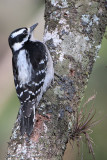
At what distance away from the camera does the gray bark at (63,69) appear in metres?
3.39

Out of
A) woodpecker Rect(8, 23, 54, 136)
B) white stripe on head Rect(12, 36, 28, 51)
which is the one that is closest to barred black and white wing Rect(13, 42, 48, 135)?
woodpecker Rect(8, 23, 54, 136)

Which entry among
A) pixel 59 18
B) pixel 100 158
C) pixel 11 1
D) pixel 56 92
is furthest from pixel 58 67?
pixel 11 1

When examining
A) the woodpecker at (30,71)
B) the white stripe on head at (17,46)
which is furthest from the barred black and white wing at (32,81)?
the white stripe on head at (17,46)

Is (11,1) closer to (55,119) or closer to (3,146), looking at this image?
(3,146)

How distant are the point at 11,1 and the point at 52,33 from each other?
7.56 feet

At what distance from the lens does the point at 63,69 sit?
406 cm

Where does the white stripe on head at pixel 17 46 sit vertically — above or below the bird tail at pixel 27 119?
above

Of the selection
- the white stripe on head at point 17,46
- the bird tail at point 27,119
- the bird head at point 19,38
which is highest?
the bird head at point 19,38

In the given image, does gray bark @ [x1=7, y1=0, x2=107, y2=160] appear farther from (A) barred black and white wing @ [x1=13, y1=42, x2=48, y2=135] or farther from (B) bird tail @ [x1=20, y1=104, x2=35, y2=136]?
(A) barred black and white wing @ [x1=13, y1=42, x2=48, y2=135]

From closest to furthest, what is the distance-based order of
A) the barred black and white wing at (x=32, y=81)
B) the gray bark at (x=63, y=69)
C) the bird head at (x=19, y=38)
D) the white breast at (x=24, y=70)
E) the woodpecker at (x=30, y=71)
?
1. the gray bark at (x=63, y=69)
2. the barred black and white wing at (x=32, y=81)
3. the woodpecker at (x=30, y=71)
4. the white breast at (x=24, y=70)
5. the bird head at (x=19, y=38)

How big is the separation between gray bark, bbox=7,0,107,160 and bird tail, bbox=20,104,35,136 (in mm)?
58

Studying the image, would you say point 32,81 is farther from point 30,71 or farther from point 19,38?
point 19,38

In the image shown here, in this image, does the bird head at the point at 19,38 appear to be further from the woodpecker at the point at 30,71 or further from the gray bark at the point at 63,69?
the gray bark at the point at 63,69

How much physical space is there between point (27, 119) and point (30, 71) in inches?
31.9
